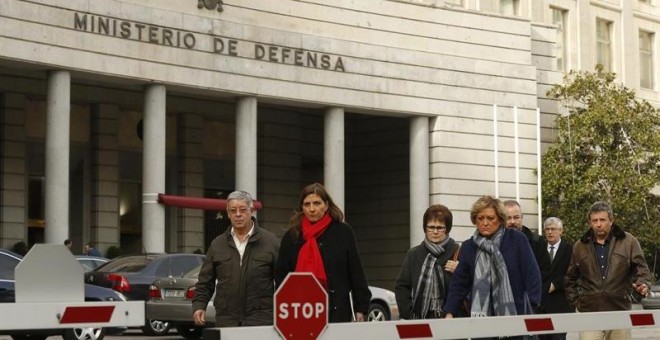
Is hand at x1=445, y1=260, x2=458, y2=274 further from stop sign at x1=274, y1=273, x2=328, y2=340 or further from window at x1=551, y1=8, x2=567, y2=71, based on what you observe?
window at x1=551, y1=8, x2=567, y2=71

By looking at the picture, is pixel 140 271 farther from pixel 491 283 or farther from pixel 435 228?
pixel 491 283

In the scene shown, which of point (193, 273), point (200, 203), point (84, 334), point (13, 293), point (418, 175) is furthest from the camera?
point (418, 175)

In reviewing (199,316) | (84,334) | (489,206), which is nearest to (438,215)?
(489,206)

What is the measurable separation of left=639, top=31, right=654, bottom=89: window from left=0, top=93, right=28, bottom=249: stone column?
2764cm

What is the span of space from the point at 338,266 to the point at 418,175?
3403 cm

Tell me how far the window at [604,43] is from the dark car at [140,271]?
3511cm

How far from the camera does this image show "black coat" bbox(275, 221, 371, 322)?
1050 centimetres

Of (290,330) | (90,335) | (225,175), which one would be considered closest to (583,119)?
(225,175)

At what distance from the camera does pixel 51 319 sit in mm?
7000

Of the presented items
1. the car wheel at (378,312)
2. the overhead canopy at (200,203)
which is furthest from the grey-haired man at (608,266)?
the overhead canopy at (200,203)

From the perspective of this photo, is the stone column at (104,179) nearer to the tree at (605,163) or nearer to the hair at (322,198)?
the tree at (605,163)

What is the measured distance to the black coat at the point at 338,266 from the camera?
1050cm

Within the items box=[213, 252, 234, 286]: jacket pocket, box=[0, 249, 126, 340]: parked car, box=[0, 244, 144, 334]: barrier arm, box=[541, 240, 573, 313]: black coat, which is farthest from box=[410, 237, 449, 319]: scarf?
box=[0, 249, 126, 340]: parked car

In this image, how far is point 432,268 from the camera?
11.5 metres
